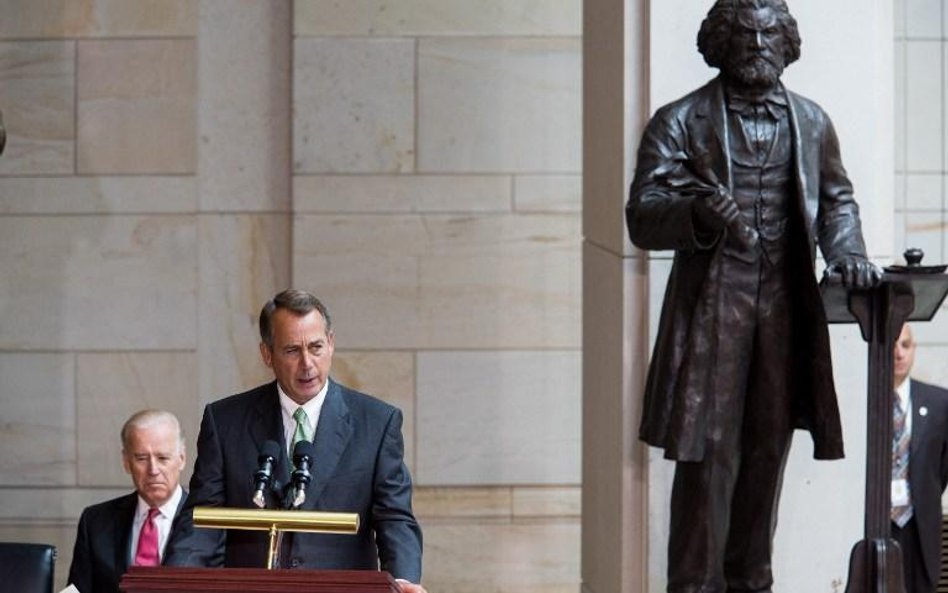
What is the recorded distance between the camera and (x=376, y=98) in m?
11.2

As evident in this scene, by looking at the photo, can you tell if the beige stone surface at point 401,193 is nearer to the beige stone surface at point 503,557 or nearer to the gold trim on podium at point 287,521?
the beige stone surface at point 503,557

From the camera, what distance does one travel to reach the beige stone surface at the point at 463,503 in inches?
442

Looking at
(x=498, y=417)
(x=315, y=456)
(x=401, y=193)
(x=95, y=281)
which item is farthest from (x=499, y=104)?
(x=315, y=456)

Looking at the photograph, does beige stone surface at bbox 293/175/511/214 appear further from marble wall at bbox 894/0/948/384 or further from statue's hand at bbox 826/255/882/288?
statue's hand at bbox 826/255/882/288

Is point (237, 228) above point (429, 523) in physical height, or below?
above

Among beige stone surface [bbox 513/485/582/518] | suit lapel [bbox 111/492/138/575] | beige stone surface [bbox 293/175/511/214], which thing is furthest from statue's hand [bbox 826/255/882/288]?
beige stone surface [bbox 513/485/582/518]

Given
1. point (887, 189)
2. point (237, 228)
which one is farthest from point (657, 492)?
point (237, 228)

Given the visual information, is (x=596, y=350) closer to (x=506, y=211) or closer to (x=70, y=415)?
(x=506, y=211)

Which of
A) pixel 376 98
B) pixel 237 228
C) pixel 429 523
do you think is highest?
pixel 376 98

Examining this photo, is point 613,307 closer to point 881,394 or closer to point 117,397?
point 881,394

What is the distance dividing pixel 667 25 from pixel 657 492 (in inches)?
73.2

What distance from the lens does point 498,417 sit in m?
11.3

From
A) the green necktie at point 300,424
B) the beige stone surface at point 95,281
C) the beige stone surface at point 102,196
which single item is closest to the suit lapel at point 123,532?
the green necktie at point 300,424

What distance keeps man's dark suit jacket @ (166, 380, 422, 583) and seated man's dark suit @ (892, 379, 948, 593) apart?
343 cm
